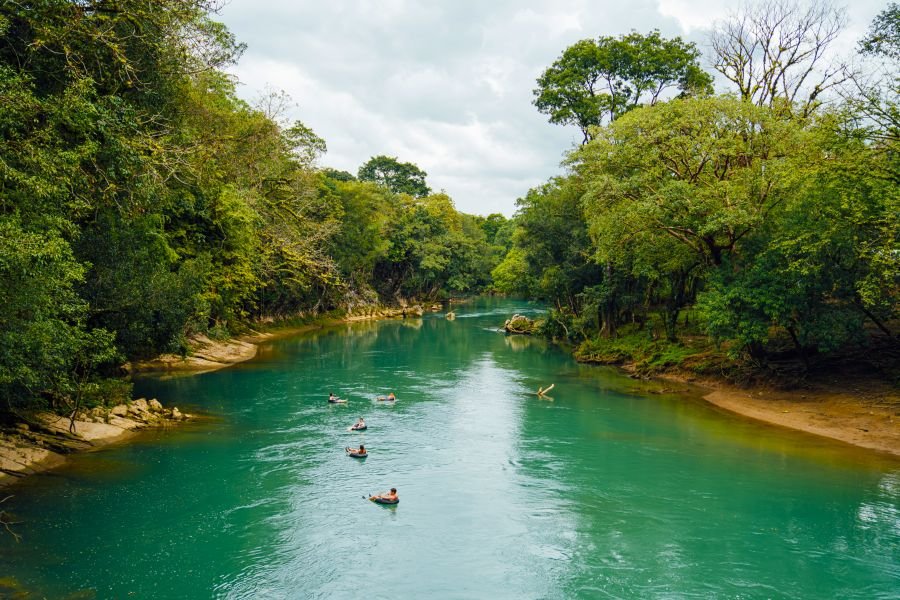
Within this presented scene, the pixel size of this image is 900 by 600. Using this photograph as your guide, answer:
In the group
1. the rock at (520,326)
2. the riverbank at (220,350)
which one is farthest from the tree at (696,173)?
the rock at (520,326)

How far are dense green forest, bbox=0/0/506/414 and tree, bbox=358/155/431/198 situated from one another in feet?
224

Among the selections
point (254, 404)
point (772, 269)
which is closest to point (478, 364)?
point (254, 404)

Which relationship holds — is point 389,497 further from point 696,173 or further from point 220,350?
point 220,350

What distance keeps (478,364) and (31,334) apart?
3319cm

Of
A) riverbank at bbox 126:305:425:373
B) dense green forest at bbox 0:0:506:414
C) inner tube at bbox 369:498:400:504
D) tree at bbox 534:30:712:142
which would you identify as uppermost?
tree at bbox 534:30:712:142

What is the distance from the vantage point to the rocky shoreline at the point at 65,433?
62.3 feet

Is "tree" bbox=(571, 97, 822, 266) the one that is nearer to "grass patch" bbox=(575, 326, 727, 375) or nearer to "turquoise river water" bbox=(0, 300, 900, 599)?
"grass patch" bbox=(575, 326, 727, 375)

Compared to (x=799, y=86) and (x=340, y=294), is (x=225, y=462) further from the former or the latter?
(x=340, y=294)

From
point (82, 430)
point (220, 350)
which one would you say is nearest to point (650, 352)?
point (220, 350)

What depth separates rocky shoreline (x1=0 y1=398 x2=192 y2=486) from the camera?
19.0 metres

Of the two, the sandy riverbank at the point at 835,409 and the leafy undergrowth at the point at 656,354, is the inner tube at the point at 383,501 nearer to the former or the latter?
the sandy riverbank at the point at 835,409

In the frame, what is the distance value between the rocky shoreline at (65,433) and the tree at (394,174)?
96232 millimetres

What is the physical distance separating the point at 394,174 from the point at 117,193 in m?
102

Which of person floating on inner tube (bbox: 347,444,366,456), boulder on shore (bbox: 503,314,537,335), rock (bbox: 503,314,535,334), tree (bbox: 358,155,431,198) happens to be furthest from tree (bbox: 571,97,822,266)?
tree (bbox: 358,155,431,198)
